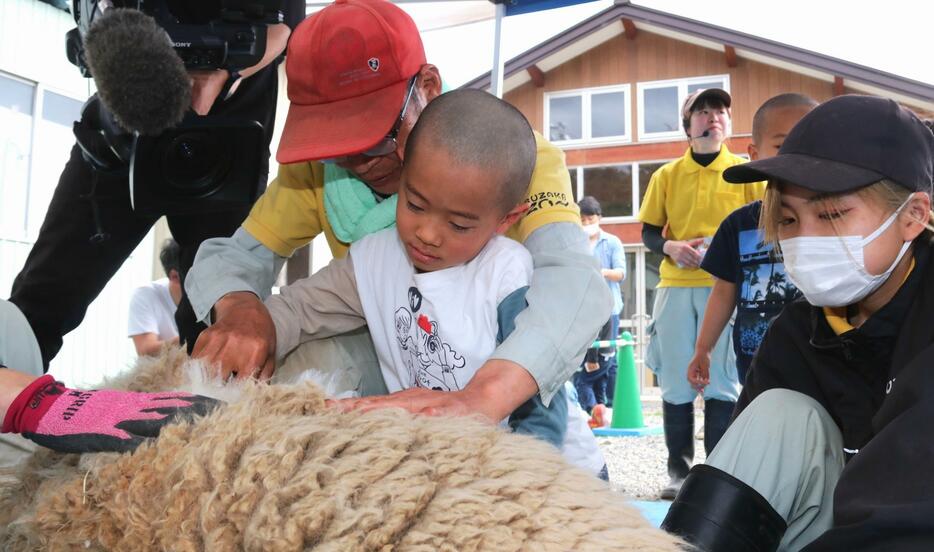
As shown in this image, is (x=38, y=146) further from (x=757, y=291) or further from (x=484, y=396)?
(x=484, y=396)

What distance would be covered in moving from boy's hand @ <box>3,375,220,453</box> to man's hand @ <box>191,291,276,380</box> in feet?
1.57

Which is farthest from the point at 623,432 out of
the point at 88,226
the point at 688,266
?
the point at 88,226

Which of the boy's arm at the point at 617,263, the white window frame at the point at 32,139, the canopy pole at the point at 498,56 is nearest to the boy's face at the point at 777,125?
the canopy pole at the point at 498,56

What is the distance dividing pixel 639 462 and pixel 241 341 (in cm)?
457

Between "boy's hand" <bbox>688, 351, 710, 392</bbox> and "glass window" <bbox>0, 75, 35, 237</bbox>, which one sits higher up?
"glass window" <bbox>0, 75, 35, 237</bbox>

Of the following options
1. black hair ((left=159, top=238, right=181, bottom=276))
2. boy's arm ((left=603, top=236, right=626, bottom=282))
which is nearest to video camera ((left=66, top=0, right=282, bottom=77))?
black hair ((left=159, top=238, right=181, bottom=276))

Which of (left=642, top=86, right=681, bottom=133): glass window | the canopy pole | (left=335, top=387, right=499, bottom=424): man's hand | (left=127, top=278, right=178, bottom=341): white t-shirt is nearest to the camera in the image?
(left=335, top=387, right=499, bottom=424): man's hand

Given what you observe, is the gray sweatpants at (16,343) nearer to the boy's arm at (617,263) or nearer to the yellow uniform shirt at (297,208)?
the yellow uniform shirt at (297,208)

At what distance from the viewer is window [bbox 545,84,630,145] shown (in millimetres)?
17688

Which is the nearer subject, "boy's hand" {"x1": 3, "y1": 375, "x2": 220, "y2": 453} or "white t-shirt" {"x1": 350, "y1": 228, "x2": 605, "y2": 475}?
"boy's hand" {"x1": 3, "y1": 375, "x2": 220, "y2": 453}

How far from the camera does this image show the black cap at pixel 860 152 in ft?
5.54

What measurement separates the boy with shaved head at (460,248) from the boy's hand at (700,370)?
6.43 feet

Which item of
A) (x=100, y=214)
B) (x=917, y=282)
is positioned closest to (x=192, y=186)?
(x=100, y=214)

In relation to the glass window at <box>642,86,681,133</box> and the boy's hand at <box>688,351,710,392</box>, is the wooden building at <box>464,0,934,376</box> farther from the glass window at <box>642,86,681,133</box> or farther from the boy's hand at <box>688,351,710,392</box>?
the boy's hand at <box>688,351,710,392</box>
